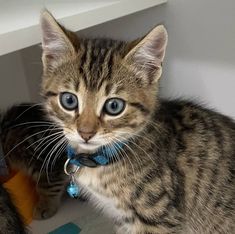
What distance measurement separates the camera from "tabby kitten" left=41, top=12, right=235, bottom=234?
1.01m

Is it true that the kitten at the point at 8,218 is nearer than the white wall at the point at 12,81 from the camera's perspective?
Yes

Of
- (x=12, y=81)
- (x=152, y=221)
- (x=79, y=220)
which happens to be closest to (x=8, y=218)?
(x=152, y=221)

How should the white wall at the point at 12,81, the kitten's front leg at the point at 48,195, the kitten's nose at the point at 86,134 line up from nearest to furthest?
the kitten's nose at the point at 86,134
the kitten's front leg at the point at 48,195
the white wall at the point at 12,81

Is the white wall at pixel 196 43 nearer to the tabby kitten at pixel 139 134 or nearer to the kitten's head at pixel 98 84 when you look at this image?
the tabby kitten at pixel 139 134

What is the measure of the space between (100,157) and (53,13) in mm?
391

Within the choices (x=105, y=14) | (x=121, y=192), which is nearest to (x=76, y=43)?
(x=105, y=14)

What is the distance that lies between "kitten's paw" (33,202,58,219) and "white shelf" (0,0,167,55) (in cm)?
65

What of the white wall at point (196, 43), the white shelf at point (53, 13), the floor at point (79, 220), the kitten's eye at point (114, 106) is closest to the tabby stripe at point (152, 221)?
the kitten's eye at point (114, 106)

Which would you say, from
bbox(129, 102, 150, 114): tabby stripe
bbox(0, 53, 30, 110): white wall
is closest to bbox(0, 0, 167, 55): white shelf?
bbox(129, 102, 150, 114): tabby stripe

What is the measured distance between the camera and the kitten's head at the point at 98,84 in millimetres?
1002

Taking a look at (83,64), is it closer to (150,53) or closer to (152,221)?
(150,53)

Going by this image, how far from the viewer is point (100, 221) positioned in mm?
1480

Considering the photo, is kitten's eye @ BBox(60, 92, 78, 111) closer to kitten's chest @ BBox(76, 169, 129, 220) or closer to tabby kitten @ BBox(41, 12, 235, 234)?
tabby kitten @ BBox(41, 12, 235, 234)

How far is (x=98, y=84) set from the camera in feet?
3.33
